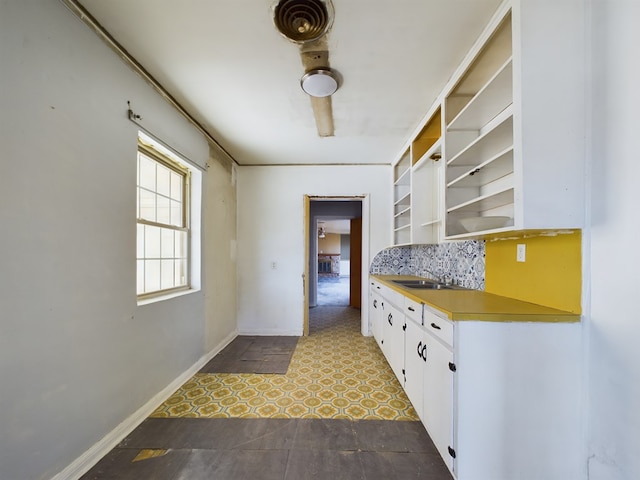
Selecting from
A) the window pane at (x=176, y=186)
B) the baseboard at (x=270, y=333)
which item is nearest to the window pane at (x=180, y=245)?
the window pane at (x=176, y=186)

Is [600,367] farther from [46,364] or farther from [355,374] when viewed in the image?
[46,364]

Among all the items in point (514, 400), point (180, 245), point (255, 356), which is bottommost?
point (255, 356)

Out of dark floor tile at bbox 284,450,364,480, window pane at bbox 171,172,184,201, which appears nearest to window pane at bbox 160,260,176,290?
window pane at bbox 171,172,184,201

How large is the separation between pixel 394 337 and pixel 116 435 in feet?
7.09

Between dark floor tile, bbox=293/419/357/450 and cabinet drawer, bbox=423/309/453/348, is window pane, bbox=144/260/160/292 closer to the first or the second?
dark floor tile, bbox=293/419/357/450

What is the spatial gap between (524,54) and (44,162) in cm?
234

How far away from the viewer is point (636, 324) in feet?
3.61

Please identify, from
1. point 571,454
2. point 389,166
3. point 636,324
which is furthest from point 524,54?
point 389,166

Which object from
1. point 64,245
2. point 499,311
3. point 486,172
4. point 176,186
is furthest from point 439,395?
point 176,186

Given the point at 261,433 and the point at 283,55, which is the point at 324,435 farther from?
the point at 283,55

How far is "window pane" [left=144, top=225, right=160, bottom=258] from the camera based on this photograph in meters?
2.21

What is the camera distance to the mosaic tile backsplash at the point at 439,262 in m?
2.34

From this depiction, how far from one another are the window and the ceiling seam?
431 mm

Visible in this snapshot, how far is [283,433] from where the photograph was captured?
5.94ft
